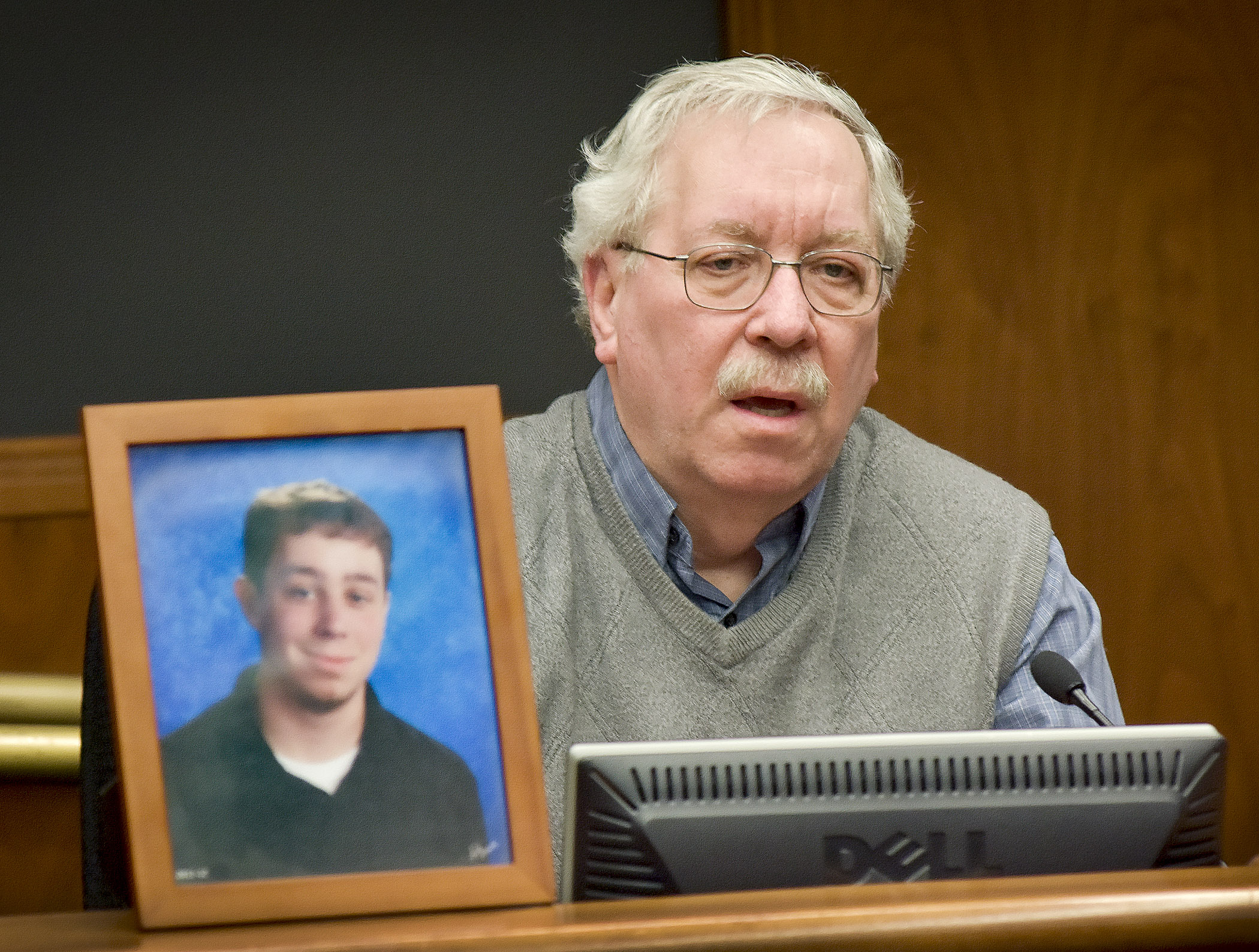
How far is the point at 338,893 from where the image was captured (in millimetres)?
627

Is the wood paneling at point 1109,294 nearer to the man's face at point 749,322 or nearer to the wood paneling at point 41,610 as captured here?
the man's face at point 749,322

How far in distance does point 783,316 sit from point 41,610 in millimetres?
1339

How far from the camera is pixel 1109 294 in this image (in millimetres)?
2266

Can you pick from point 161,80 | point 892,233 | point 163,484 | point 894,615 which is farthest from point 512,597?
point 161,80

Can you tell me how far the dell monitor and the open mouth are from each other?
0.61 m

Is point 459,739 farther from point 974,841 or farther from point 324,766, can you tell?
point 974,841

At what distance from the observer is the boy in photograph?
0.63 meters

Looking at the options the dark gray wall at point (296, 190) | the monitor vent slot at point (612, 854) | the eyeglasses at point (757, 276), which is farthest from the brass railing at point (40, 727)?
the monitor vent slot at point (612, 854)

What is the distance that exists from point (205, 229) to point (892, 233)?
115 centimetres

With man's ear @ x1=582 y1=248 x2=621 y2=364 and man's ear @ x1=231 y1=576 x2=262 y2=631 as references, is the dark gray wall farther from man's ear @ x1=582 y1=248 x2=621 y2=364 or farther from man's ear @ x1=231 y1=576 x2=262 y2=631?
man's ear @ x1=231 y1=576 x2=262 y2=631

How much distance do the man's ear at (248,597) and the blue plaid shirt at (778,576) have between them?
26.5 inches

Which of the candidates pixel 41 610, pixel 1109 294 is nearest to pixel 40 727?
pixel 41 610

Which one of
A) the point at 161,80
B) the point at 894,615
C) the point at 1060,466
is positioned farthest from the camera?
the point at 1060,466

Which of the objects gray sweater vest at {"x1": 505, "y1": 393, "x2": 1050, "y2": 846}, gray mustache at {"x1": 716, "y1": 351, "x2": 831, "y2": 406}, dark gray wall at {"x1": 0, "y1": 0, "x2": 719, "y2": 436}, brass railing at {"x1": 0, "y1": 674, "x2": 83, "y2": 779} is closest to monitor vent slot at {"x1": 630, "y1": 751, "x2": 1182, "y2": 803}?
gray sweater vest at {"x1": 505, "y1": 393, "x2": 1050, "y2": 846}
